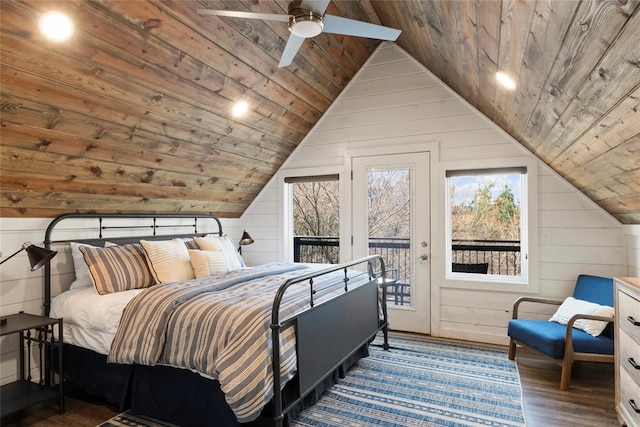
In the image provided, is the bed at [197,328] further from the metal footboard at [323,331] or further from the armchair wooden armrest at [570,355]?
the armchair wooden armrest at [570,355]

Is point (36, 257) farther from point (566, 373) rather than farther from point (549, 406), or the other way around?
point (566, 373)

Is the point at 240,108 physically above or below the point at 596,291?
→ above

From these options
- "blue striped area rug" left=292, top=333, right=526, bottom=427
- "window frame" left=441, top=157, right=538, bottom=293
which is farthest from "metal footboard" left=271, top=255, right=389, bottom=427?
"window frame" left=441, top=157, right=538, bottom=293

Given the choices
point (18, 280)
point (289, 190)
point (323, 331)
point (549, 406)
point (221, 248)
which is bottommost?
point (549, 406)

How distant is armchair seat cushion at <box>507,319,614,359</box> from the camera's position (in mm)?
2926

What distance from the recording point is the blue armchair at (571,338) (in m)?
2.91

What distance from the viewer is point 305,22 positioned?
2105mm

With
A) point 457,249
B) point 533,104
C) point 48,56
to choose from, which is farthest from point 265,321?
point 457,249

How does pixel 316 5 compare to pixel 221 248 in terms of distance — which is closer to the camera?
pixel 316 5

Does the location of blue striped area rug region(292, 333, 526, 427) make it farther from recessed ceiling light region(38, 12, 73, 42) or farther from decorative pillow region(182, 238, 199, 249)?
recessed ceiling light region(38, 12, 73, 42)

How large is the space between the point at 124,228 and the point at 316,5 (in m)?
2.91

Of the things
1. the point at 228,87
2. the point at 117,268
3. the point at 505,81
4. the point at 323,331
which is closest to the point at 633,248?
the point at 505,81

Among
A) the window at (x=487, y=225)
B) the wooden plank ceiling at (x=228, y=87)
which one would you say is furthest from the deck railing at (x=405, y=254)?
the wooden plank ceiling at (x=228, y=87)

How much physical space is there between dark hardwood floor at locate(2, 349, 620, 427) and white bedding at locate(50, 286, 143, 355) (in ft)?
1.43
